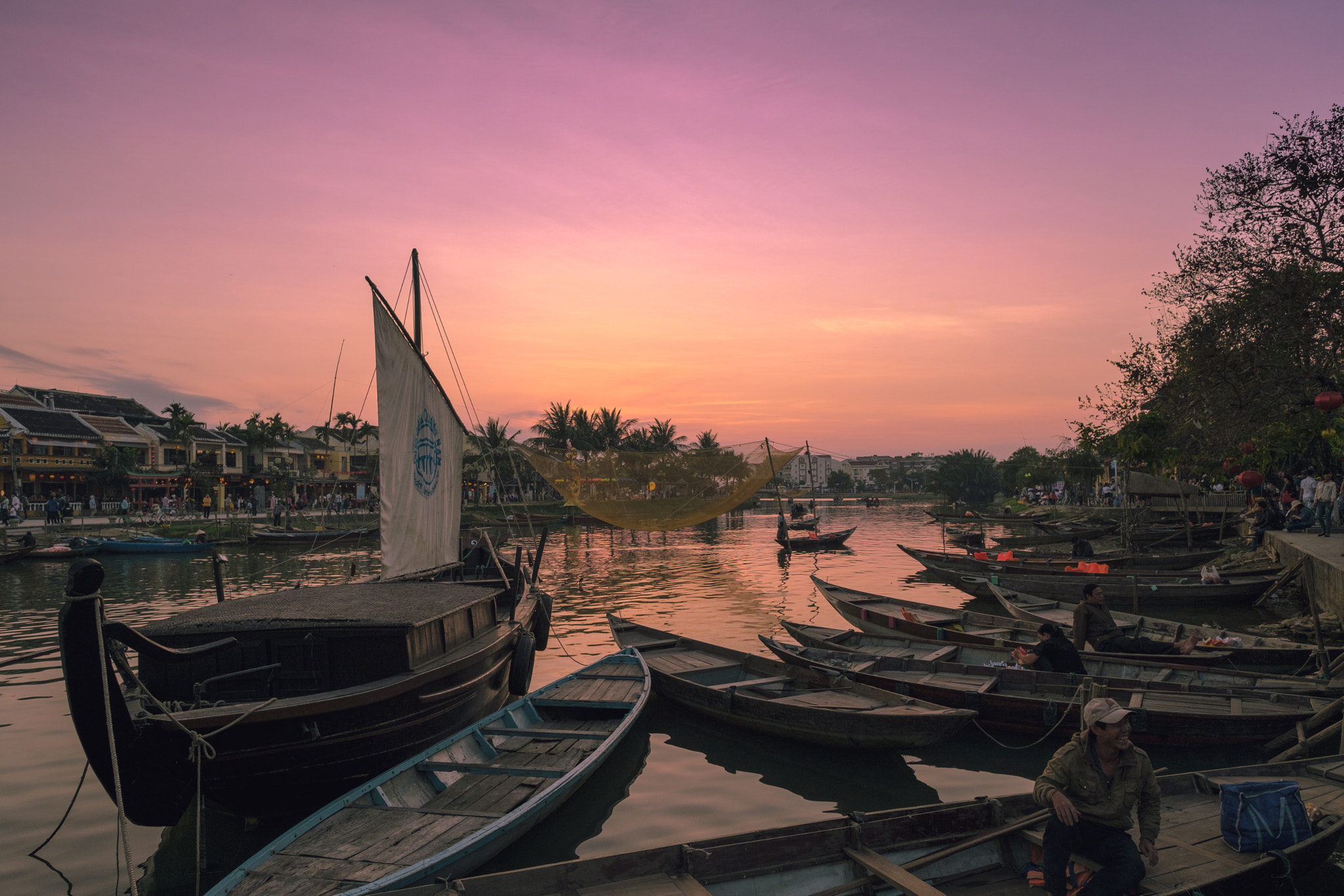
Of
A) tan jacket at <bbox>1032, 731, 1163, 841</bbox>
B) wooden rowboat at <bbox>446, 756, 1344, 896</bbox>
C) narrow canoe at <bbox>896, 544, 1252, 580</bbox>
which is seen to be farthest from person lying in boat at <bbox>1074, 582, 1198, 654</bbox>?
narrow canoe at <bbox>896, 544, 1252, 580</bbox>

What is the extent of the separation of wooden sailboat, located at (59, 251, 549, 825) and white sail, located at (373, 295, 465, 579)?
2648 millimetres

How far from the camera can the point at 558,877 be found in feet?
16.7

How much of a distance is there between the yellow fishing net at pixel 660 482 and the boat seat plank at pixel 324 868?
24261mm

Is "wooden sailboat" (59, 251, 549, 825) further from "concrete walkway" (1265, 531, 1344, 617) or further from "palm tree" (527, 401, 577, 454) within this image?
"palm tree" (527, 401, 577, 454)

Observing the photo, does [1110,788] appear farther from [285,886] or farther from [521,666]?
[521,666]

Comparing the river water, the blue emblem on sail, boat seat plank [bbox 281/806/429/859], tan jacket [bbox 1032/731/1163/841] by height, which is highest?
the blue emblem on sail

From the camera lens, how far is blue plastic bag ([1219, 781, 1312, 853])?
18.2 feet

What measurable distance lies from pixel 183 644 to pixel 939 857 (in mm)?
7497

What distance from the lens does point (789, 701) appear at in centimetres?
973

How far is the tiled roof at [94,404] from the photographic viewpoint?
6147 centimetres

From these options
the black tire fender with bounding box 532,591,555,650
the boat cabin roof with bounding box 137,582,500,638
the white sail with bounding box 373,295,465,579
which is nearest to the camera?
the boat cabin roof with bounding box 137,582,500,638

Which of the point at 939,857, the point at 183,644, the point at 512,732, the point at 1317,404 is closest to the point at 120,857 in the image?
the point at 183,644

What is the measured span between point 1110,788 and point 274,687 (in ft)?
25.7

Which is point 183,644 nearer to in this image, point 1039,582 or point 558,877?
point 558,877
